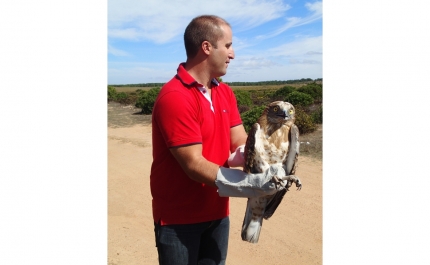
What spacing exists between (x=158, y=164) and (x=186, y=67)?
67cm

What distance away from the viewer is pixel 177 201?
7.73 ft

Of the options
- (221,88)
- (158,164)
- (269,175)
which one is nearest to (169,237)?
(158,164)

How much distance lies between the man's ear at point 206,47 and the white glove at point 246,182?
731 millimetres

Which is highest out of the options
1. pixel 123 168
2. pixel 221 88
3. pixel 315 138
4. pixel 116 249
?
pixel 221 88

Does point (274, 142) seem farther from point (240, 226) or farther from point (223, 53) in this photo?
point (240, 226)

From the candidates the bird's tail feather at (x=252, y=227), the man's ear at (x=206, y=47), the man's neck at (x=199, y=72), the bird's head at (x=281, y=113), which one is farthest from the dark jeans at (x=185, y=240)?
the man's ear at (x=206, y=47)

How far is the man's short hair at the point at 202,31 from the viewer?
86.6 inches

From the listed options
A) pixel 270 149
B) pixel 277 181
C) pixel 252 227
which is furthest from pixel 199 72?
pixel 252 227

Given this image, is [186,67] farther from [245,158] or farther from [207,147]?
[245,158]

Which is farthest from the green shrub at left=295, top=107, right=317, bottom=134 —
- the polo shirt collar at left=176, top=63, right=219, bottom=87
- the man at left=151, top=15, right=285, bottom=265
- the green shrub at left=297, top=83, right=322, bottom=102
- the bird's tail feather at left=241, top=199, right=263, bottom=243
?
the polo shirt collar at left=176, top=63, right=219, bottom=87

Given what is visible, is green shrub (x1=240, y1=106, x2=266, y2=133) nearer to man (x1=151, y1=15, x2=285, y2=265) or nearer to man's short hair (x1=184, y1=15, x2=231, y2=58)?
man (x1=151, y1=15, x2=285, y2=265)

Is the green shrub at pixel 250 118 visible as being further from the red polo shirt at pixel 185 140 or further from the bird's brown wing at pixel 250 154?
the bird's brown wing at pixel 250 154

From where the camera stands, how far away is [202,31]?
2205 millimetres

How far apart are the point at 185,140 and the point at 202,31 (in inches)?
27.2
